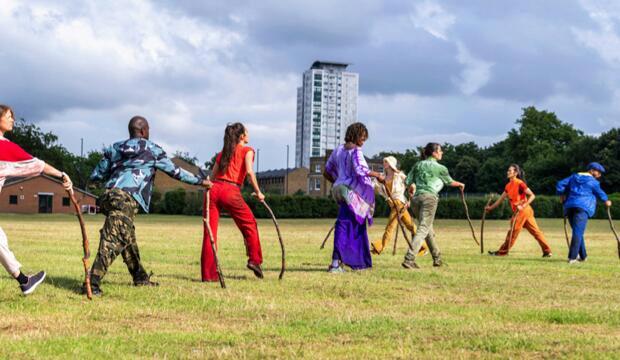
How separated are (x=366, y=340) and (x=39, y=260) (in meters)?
9.13

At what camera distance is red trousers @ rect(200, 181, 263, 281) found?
10594 millimetres

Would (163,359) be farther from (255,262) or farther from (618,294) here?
(618,294)

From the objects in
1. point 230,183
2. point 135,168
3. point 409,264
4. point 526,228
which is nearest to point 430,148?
point 409,264

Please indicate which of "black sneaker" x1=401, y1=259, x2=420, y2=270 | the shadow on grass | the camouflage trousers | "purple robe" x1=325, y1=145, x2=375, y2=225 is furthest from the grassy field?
"purple robe" x1=325, y1=145, x2=375, y2=225

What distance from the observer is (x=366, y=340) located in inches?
247

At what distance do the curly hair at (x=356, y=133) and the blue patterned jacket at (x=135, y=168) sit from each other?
352 cm

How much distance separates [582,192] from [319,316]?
972 centimetres

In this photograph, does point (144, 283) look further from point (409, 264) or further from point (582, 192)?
point (582, 192)

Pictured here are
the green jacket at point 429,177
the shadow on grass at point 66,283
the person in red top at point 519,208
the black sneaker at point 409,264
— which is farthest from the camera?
the person in red top at point 519,208

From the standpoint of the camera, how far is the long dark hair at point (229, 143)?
34.8ft

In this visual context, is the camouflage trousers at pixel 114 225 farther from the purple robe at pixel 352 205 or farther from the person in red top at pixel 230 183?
the purple robe at pixel 352 205

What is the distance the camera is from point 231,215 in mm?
10719

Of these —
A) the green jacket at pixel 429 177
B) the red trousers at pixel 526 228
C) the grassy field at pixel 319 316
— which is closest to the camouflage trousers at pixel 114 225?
the grassy field at pixel 319 316

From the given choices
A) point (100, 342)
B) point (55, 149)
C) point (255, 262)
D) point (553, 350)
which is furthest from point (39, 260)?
point (55, 149)
